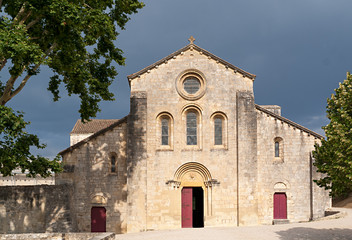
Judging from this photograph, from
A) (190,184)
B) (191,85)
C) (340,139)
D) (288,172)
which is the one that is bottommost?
(190,184)

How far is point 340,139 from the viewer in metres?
13.5

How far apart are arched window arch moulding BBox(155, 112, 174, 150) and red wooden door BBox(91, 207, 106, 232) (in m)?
5.79

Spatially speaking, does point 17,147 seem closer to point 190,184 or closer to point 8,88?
point 8,88

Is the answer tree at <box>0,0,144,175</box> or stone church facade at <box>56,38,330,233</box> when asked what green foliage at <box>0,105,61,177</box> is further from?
stone church facade at <box>56,38,330,233</box>

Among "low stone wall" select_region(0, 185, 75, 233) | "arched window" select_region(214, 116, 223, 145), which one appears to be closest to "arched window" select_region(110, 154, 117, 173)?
"low stone wall" select_region(0, 185, 75, 233)

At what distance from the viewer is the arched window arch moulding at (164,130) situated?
23719mm

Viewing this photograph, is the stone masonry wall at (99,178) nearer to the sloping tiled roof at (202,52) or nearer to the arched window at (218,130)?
the sloping tiled roof at (202,52)

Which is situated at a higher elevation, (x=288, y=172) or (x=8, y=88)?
(x=8, y=88)

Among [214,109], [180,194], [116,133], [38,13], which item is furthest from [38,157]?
[214,109]

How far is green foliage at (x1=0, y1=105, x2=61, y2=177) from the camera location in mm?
12969

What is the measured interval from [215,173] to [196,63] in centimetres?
756

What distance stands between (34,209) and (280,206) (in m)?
16.1

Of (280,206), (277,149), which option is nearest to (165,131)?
(277,149)

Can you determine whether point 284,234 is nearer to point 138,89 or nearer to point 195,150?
point 195,150
